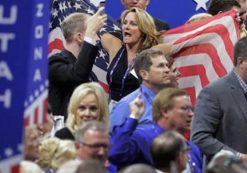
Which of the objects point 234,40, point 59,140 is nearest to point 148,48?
point 234,40

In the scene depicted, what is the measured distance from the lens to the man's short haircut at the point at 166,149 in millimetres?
7559

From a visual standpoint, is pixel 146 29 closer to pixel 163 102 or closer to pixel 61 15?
pixel 61 15

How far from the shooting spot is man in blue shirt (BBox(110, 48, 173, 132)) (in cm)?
895

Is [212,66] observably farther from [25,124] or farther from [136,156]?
[25,124]

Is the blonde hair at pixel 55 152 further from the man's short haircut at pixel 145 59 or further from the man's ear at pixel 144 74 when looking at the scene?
the man's short haircut at pixel 145 59

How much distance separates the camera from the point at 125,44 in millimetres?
10508

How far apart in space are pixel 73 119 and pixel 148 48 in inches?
70.2

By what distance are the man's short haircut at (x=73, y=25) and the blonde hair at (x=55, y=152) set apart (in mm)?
2351

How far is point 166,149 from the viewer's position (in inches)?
297

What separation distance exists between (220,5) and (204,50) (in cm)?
105

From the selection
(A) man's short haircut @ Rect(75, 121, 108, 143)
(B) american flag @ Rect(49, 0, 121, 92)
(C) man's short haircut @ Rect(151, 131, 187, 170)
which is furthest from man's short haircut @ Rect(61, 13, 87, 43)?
(C) man's short haircut @ Rect(151, 131, 187, 170)

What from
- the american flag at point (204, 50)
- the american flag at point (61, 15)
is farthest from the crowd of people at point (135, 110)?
the american flag at point (61, 15)

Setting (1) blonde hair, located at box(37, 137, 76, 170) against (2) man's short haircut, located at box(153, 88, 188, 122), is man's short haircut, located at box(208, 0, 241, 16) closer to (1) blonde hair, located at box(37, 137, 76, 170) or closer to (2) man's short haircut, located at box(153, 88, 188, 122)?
(2) man's short haircut, located at box(153, 88, 188, 122)

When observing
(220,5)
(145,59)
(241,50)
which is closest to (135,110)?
(145,59)
